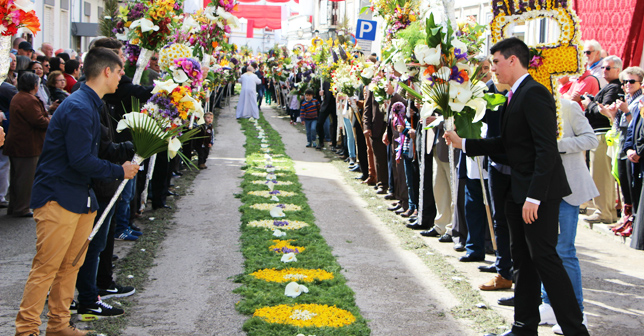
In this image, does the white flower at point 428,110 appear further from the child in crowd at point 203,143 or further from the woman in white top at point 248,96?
the woman in white top at point 248,96

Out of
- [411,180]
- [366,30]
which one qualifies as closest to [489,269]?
[411,180]

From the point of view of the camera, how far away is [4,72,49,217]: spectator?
29.3 feet

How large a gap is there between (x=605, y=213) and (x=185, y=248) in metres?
6.17

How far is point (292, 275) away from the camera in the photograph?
21.6ft

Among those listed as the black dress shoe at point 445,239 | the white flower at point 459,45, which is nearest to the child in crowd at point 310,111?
the black dress shoe at point 445,239

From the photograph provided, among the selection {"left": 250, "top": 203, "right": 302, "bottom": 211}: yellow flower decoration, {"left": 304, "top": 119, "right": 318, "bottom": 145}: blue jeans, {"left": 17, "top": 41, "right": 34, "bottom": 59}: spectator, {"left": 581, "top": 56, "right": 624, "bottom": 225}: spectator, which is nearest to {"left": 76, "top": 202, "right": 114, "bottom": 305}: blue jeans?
{"left": 250, "top": 203, "right": 302, "bottom": 211}: yellow flower decoration

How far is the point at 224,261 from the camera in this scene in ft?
23.8

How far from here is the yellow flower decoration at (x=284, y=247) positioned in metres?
7.46

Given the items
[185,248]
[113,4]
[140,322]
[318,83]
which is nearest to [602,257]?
[185,248]

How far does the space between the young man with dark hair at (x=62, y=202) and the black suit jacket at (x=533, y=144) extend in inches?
113

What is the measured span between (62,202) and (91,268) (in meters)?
0.97

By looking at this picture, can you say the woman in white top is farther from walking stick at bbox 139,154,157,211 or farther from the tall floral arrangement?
the tall floral arrangement

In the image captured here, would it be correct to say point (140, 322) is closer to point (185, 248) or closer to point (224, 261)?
point (224, 261)

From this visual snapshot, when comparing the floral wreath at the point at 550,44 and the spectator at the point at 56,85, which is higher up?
the floral wreath at the point at 550,44
